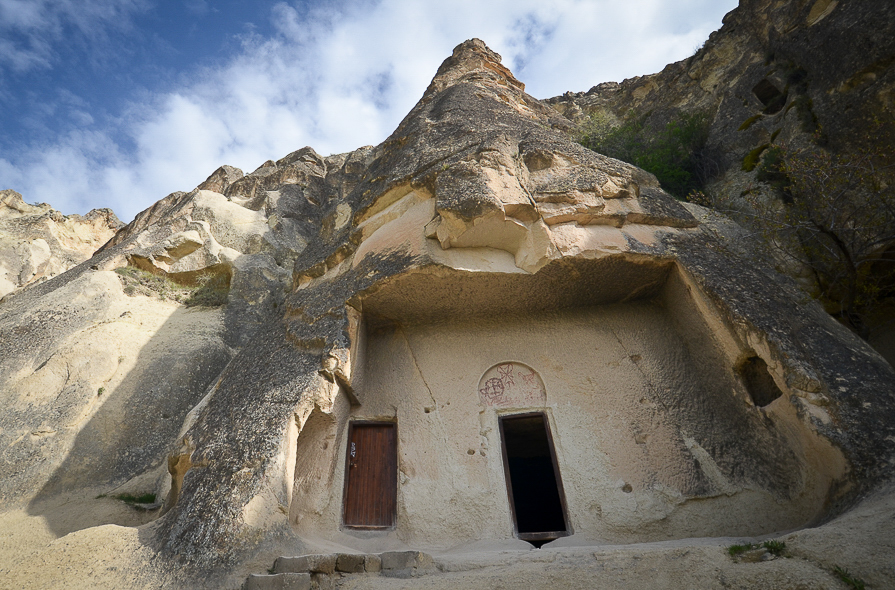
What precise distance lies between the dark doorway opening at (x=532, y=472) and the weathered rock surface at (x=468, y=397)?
18.5 inches

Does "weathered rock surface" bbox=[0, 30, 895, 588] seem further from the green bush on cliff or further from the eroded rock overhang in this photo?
the green bush on cliff

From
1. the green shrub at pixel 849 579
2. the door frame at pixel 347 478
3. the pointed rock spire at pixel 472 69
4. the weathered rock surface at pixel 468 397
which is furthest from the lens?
the pointed rock spire at pixel 472 69

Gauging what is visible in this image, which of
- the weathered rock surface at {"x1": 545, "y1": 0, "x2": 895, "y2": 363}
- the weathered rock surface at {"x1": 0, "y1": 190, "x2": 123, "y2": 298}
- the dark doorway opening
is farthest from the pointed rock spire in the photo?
the weathered rock surface at {"x1": 0, "y1": 190, "x2": 123, "y2": 298}

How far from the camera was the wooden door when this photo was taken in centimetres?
617

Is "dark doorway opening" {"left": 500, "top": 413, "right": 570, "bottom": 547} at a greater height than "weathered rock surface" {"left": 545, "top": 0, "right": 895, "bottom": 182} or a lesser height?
lesser

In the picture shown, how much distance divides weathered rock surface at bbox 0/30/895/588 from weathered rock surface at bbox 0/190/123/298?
5688 millimetres

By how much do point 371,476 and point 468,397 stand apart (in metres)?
1.70

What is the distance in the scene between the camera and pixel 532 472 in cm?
1001

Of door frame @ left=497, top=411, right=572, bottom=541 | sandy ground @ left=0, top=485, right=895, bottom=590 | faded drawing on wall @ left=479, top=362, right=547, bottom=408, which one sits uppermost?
faded drawing on wall @ left=479, top=362, right=547, bottom=408

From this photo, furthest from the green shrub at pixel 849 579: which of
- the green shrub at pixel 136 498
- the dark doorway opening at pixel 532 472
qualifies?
the green shrub at pixel 136 498

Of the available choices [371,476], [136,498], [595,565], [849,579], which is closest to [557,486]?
[595,565]

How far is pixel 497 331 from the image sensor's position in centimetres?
752

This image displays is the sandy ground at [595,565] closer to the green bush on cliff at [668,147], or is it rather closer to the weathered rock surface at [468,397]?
the weathered rock surface at [468,397]

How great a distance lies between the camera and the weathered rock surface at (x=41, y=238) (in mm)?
13414
